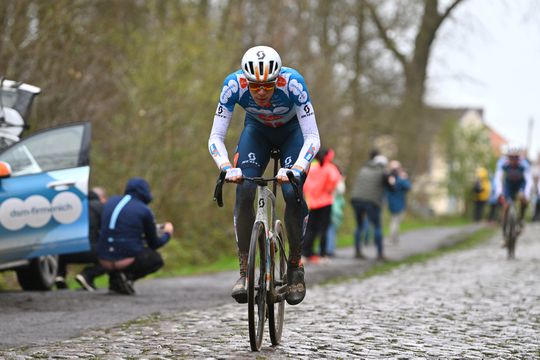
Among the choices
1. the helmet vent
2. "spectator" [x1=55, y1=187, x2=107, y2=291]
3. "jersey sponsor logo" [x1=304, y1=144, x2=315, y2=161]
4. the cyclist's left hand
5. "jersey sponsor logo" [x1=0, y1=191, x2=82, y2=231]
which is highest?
the helmet vent

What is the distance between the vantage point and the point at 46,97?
56.9 ft

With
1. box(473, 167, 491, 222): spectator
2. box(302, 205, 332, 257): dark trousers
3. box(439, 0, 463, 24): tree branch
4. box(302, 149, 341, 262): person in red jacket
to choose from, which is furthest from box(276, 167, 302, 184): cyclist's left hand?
box(473, 167, 491, 222): spectator

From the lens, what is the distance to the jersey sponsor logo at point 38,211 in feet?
36.3

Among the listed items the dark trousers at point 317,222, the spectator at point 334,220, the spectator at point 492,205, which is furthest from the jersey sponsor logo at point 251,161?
the spectator at point 492,205

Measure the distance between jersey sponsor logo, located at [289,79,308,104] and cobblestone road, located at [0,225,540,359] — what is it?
5.71 feet

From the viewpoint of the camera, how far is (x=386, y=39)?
40.1 metres

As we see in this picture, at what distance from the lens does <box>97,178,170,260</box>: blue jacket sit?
12.4 m

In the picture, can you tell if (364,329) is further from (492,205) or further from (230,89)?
(492,205)

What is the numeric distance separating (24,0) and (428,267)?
761 cm

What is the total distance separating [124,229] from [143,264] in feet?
1.49

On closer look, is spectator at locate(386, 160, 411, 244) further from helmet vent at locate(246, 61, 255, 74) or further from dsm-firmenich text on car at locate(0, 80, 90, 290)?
helmet vent at locate(246, 61, 255, 74)

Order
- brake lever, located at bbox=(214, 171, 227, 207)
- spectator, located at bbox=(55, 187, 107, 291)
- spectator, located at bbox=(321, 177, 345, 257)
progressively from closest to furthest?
brake lever, located at bbox=(214, 171, 227, 207) → spectator, located at bbox=(55, 187, 107, 291) → spectator, located at bbox=(321, 177, 345, 257)

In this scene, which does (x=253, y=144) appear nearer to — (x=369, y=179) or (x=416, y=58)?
(x=369, y=179)

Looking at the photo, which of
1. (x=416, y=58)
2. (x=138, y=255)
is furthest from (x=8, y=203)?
(x=416, y=58)
